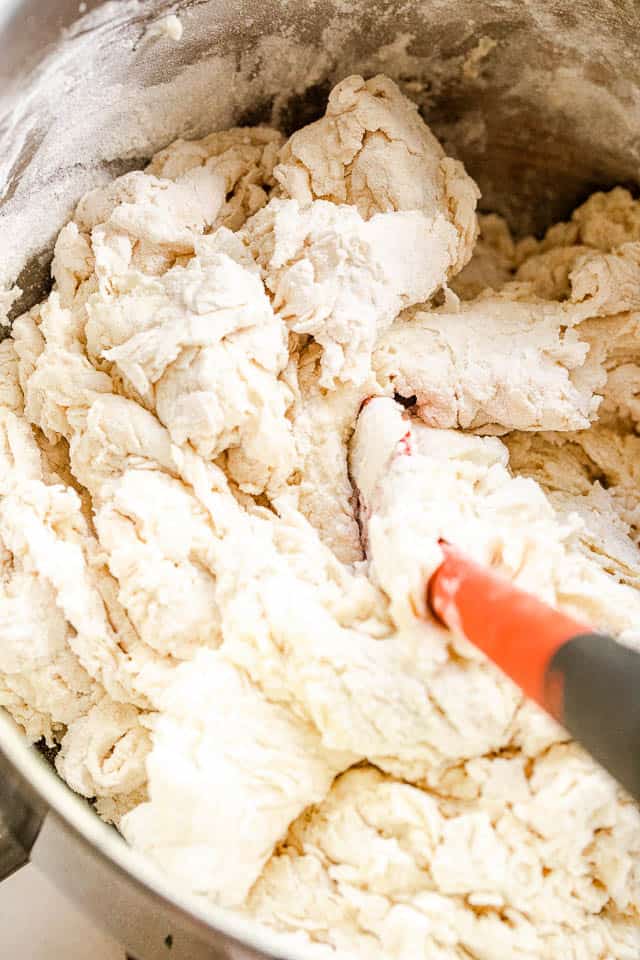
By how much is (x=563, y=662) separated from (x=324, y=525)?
2.21ft

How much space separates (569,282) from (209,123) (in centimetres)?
92

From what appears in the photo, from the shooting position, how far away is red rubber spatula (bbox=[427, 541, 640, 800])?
0.91 m

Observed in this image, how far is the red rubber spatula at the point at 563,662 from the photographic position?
0.91 m

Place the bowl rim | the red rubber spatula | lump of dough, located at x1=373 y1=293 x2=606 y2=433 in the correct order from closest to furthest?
1. the red rubber spatula
2. the bowl rim
3. lump of dough, located at x1=373 y1=293 x2=606 y2=433

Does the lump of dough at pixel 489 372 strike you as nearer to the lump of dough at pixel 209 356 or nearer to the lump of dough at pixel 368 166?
the lump of dough at pixel 368 166

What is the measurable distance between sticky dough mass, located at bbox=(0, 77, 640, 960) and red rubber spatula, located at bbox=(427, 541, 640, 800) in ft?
0.42

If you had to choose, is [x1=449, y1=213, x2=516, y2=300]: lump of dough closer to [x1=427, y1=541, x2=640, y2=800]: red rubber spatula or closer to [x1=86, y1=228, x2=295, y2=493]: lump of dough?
[x1=86, y1=228, x2=295, y2=493]: lump of dough

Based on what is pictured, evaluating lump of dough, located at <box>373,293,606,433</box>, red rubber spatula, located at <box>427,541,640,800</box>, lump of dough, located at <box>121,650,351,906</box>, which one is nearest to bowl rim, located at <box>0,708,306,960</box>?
lump of dough, located at <box>121,650,351,906</box>

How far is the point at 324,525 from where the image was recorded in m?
1.56

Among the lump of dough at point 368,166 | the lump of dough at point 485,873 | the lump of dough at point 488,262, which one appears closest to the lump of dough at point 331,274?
the lump of dough at point 368,166

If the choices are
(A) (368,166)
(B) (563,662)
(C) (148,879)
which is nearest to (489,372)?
(A) (368,166)

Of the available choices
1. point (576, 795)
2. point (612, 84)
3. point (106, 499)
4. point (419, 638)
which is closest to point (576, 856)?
point (576, 795)

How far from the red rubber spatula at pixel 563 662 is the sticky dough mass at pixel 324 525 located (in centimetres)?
13

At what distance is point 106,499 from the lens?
1453 millimetres
